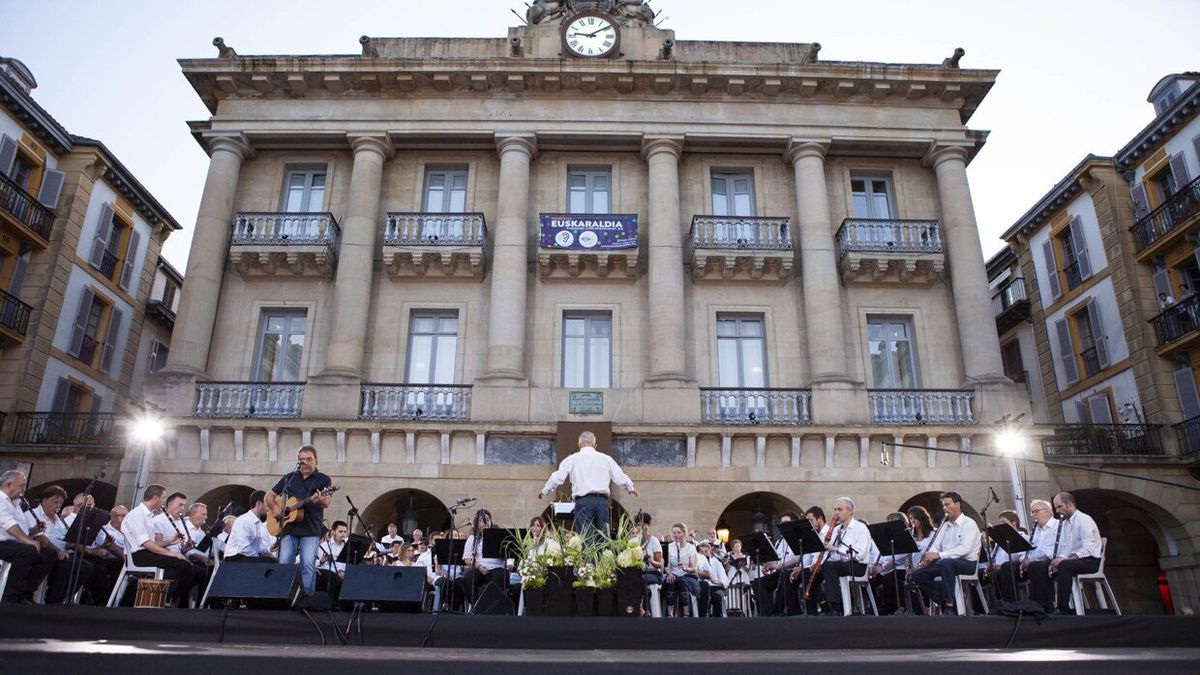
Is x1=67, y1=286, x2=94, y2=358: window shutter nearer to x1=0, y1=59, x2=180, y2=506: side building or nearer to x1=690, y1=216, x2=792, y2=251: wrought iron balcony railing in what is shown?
x1=0, y1=59, x2=180, y2=506: side building

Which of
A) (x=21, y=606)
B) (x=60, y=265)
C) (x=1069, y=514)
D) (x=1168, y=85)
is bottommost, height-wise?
(x=21, y=606)

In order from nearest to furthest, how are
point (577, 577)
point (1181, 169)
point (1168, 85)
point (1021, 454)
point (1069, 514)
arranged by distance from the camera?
point (577, 577) < point (1069, 514) < point (1021, 454) < point (1181, 169) < point (1168, 85)

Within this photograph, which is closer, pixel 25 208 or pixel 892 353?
pixel 892 353

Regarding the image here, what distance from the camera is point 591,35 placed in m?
21.6

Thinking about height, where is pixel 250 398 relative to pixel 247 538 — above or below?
above

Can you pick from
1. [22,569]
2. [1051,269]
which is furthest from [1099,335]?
[22,569]

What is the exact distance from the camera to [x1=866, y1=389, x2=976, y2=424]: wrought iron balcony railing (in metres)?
18.2

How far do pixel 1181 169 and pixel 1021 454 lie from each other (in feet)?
35.7

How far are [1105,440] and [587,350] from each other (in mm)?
14930

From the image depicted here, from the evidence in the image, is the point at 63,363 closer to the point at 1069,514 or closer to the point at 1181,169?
the point at 1069,514

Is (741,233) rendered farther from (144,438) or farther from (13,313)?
(13,313)

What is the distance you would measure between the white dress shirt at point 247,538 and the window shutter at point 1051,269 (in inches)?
987

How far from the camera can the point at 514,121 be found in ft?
68.0

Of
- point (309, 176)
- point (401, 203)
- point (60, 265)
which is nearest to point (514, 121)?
point (401, 203)
